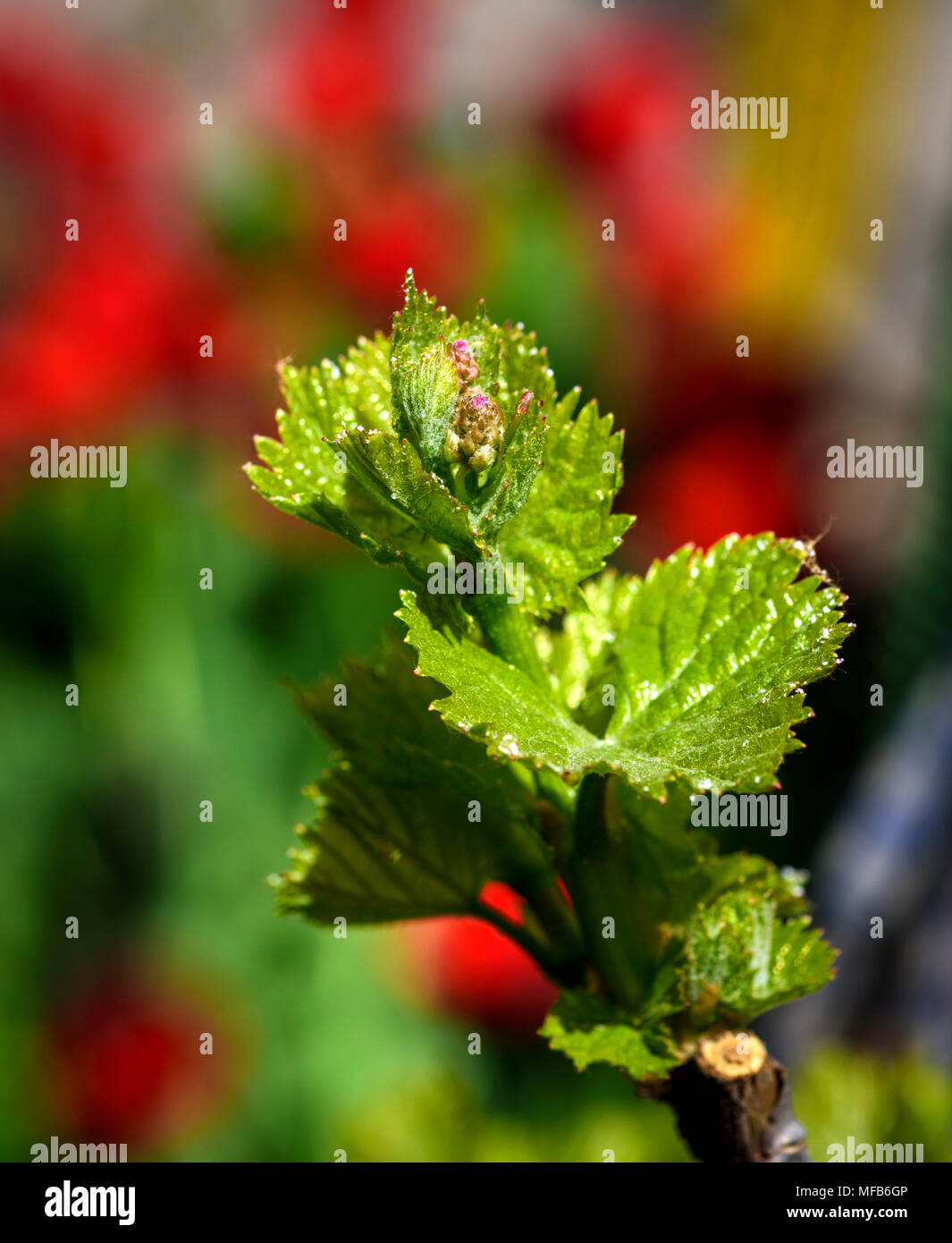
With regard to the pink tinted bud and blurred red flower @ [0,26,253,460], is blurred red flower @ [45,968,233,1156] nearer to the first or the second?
blurred red flower @ [0,26,253,460]

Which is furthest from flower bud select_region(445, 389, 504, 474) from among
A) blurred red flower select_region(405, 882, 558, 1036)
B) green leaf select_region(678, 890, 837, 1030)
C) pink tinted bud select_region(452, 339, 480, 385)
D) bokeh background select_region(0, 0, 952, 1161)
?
blurred red flower select_region(405, 882, 558, 1036)

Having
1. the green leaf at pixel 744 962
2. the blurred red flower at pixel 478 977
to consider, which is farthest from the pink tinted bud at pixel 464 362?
the blurred red flower at pixel 478 977

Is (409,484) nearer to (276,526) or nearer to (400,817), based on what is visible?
(400,817)

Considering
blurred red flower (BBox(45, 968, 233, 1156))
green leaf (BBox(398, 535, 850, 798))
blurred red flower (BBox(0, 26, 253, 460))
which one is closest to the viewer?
green leaf (BBox(398, 535, 850, 798))

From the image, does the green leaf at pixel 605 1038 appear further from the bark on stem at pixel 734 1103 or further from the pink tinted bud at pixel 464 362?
the pink tinted bud at pixel 464 362

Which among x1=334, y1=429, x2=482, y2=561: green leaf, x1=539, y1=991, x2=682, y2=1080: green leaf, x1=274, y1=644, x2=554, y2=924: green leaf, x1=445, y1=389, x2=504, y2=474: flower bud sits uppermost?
x1=445, y1=389, x2=504, y2=474: flower bud

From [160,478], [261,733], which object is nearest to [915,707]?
[261,733]

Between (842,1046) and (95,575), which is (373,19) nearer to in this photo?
(95,575)
